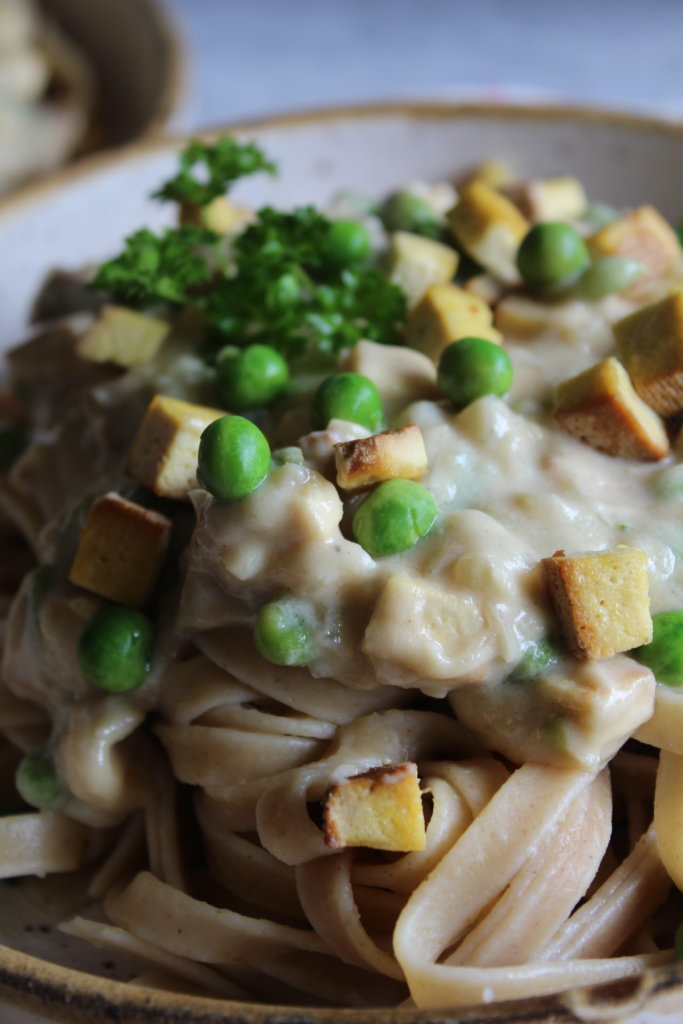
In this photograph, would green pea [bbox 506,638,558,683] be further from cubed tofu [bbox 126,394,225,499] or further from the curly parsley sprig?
the curly parsley sprig

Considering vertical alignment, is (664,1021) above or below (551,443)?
below

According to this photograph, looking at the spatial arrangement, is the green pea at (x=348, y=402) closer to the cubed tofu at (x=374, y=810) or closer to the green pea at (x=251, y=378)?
the green pea at (x=251, y=378)

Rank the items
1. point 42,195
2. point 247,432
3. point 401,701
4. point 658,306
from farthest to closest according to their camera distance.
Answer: point 42,195, point 658,306, point 401,701, point 247,432

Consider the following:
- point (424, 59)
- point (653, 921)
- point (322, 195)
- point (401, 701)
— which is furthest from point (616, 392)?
point (424, 59)

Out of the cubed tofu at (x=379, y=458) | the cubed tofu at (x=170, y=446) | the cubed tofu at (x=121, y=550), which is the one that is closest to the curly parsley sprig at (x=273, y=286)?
the cubed tofu at (x=170, y=446)

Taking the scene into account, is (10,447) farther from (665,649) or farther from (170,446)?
(665,649)

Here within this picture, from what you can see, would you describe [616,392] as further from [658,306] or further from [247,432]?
[247,432]
